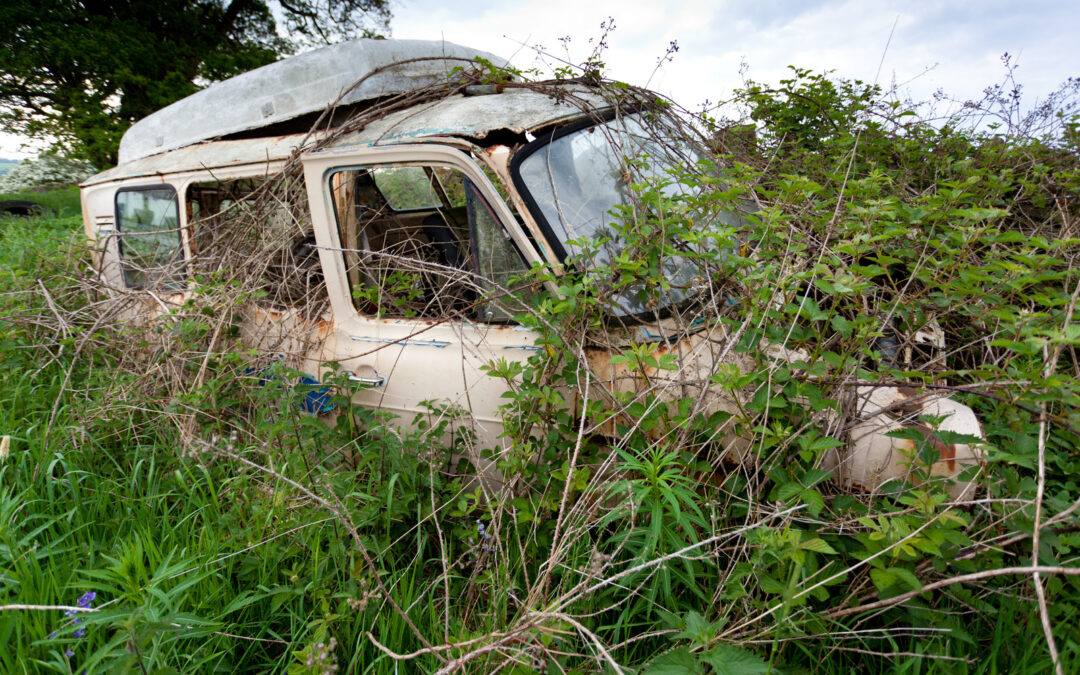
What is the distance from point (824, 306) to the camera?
220cm

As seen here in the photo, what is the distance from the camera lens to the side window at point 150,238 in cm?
337

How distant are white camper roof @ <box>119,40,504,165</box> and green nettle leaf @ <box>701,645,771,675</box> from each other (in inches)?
120

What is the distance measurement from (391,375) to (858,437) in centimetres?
181

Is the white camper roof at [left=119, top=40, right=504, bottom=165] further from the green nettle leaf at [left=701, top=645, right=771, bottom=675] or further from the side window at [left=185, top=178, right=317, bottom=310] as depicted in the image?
the green nettle leaf at [left=701, top=645, right=771, bottom=675]

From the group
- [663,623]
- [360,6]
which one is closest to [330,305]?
[663,623]

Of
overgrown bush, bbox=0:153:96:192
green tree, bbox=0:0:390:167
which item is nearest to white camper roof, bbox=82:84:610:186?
green tree, bbox=0:0:390:167

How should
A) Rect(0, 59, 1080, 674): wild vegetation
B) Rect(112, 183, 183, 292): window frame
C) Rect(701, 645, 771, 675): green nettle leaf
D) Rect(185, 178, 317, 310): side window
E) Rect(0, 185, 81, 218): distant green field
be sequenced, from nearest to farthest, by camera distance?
Rect(701, 645, 771, 675): green nettle leaf → Rect(0, 59, 1080, 674): wild vegetation → Rect(185, 178, 317, 310): side window → Rect(112, 183, 183, 292): window frame → Rect(0, 185, 81, 218): distant green field

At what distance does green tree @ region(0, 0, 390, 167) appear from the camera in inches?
392

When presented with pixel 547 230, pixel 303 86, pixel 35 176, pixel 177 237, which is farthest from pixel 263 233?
pixel 35 176

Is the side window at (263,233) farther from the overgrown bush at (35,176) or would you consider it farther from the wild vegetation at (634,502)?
the overgrown bush at (35,176)

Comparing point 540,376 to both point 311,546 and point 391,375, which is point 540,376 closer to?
point 391,375

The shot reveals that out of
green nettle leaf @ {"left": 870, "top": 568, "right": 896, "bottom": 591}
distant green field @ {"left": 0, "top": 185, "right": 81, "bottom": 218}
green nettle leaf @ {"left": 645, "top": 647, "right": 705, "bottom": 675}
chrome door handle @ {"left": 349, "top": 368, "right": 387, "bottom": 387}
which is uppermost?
distant green field @ {"left": 0, "top": 185, "right": 81, "bottom": 218}

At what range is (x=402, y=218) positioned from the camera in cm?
399

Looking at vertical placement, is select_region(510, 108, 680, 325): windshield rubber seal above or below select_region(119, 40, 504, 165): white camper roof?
below
